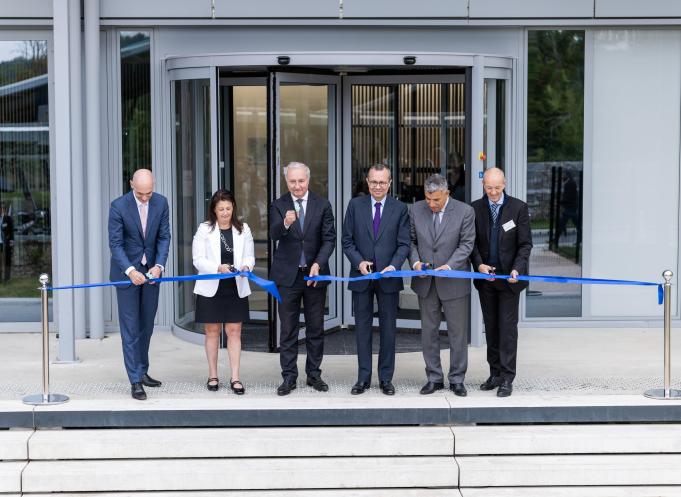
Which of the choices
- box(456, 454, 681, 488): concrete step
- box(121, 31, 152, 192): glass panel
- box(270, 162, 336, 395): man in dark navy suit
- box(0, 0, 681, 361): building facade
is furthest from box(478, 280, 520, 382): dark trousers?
box(121, 31, 152, 192): glass panel

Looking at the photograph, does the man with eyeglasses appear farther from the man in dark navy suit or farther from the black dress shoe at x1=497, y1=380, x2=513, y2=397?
the black dress shoe at x1=497, y1=380, x2=513, y2=397

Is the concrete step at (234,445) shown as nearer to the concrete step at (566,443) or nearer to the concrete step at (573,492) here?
the concrete step at (566,443)

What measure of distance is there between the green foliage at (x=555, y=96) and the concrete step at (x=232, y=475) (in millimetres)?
4619

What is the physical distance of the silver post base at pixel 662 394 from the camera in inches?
312

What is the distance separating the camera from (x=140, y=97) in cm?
1096

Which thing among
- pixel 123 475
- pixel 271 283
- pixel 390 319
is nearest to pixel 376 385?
pixel 390 319

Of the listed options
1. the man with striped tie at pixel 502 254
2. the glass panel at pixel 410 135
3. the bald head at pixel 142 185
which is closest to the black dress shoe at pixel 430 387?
the man with striped tie at pixel 502 254

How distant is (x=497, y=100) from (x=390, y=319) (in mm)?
3082

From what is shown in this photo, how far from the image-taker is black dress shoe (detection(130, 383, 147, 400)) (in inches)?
316

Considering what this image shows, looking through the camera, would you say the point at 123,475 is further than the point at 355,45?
No

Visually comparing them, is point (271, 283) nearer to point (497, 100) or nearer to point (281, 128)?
point (281, 128)

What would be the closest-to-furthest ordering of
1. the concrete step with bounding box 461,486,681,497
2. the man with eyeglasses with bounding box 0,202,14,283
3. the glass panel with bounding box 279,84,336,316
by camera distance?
the concrete step with bounding box 461,486,681,497, the glass panel with bounding box 279,84,336,316, the man with eyeglasses with bounding box 0,202,14,283

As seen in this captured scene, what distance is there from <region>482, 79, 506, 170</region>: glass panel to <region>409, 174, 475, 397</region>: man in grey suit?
210 centimetres

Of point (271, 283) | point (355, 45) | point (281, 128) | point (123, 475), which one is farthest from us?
point (355, 45)
